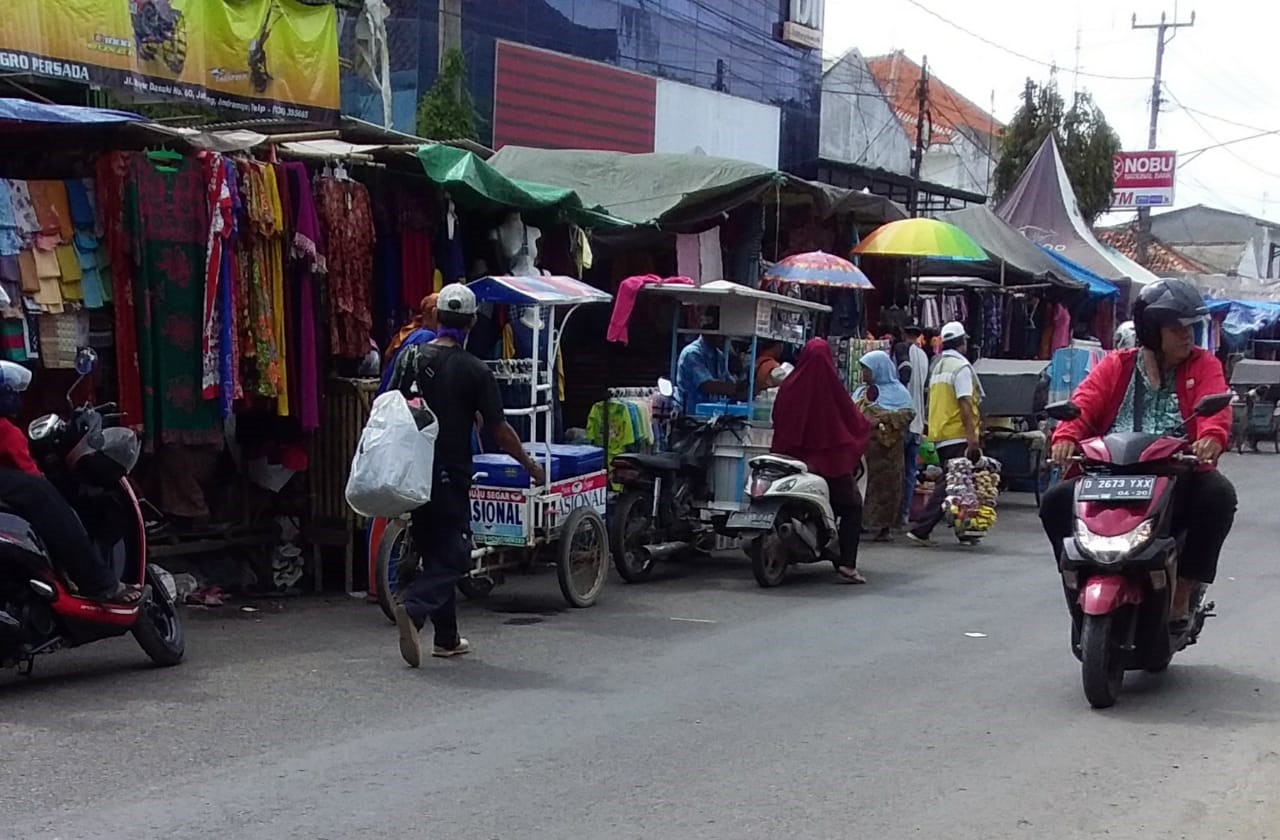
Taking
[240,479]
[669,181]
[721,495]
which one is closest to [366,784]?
[240,479]

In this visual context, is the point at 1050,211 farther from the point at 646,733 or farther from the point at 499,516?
the point at 646,733

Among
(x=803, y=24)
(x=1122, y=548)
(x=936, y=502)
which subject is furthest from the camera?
(x=803, y=24)

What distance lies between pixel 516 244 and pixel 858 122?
1093 inches

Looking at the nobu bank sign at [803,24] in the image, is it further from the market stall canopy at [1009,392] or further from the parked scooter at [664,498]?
the parked scooter at [664,498]

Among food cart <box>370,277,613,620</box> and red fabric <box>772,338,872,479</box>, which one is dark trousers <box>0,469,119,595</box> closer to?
food cart <box>370,277,613,620</box>

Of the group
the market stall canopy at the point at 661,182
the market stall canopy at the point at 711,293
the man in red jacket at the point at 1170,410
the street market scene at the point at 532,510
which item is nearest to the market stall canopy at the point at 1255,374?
the street market scene at the point at 532,510

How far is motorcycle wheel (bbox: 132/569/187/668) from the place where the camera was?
697cm

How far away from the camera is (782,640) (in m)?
8.15

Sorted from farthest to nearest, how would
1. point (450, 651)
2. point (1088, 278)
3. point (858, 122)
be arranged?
point (858, 122) < point (1088, 278) < point (450, 651)

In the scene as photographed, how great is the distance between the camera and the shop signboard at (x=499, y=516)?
344 inches

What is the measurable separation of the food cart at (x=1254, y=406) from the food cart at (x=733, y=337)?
1450 centimetres

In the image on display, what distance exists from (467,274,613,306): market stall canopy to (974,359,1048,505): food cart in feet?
23.5

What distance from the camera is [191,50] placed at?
13.8 metres

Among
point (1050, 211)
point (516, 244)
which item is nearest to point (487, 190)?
point (516, 244)
